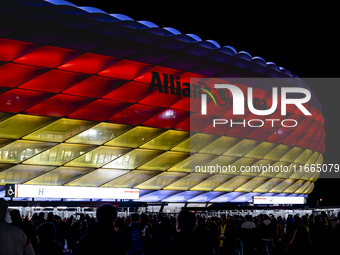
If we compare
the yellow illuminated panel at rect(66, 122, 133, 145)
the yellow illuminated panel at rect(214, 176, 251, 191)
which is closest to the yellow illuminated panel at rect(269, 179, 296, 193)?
the yellow illuminated panel at rect(214, 176, 251, 191)

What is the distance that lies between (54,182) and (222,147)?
11111 millimetres

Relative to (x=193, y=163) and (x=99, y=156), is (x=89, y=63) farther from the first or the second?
(x=193, y=163)

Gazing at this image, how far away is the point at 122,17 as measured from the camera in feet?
79.2

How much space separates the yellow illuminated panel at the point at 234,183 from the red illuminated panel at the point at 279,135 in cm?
339

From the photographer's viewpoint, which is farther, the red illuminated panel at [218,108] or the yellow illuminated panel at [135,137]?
the red illuminated panel at [218,108]

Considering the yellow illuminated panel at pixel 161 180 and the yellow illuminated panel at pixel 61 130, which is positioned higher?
the yellow illuminated panel at pixel 61 130

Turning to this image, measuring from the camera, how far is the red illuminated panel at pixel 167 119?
917 inches

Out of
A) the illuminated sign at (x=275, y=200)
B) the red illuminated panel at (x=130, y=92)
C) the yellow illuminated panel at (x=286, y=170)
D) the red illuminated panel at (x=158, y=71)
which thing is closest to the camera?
the red illuminated panel at (x=130, y=92)

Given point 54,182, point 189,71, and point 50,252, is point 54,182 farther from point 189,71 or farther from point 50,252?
point 50,252

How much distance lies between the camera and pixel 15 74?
63.2 feet

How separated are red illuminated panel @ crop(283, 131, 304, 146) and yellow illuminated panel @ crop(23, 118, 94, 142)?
1664 centimetres

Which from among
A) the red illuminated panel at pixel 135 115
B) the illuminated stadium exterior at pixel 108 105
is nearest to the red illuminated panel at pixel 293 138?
the illuminated stadium exterior at pixel 108 105

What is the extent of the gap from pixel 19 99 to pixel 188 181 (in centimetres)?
1199

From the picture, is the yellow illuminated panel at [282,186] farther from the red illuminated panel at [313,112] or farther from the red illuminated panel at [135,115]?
the red illuminated panel at [135,115]
